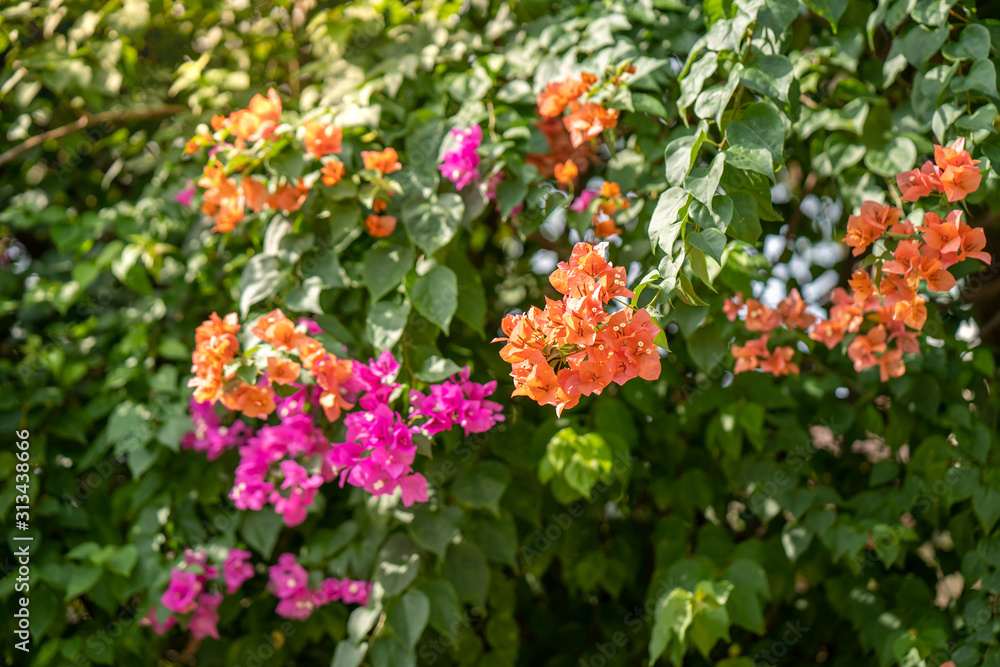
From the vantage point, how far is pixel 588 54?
1.53 m

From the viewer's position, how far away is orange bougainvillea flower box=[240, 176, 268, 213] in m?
1.44

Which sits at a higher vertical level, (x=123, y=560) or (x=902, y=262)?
(x=902, y=262)

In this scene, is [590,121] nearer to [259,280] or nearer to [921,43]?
[921,43]

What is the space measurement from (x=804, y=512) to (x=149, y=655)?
1.55 m

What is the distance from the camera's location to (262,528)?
1605 mm

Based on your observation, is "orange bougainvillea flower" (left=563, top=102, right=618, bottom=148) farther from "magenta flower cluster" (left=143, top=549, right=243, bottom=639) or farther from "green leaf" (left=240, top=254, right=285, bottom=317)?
"magenta flower cluster" (left=143, top=549, right=243, bottom=639)

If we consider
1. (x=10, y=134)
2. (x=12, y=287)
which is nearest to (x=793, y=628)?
(x=12, y=287)

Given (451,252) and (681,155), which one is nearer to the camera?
(681,155)

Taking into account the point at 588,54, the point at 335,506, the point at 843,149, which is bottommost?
the point at 335,506

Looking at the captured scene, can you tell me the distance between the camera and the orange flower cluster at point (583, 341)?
0.89m

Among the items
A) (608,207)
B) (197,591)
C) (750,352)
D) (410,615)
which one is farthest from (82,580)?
(750,352)

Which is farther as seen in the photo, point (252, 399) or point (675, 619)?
point (675, 619)

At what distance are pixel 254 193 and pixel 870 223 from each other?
109 centimetres

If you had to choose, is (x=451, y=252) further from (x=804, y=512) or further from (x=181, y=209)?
(x=804, y=512)
